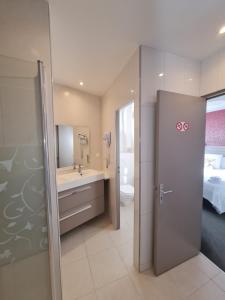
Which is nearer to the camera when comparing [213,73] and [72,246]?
[213,73]

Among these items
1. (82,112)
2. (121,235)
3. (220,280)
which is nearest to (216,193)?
(220,280)

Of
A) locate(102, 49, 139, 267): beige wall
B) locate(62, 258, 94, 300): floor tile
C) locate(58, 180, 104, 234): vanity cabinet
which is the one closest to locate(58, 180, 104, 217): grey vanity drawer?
locate(58, 180, 104, 234): vanity cabinet

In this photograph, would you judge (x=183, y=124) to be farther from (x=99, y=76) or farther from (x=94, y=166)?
(x=94, y=166)

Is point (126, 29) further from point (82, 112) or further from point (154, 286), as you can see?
point (154, 286)

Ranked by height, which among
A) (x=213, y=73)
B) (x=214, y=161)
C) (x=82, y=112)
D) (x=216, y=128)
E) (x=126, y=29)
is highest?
(x=126, y=29)

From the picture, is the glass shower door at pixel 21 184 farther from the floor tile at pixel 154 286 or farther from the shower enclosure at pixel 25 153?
the floor tile at pixel 154 286

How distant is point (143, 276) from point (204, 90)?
2.26 meters

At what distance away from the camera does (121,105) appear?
2064mm

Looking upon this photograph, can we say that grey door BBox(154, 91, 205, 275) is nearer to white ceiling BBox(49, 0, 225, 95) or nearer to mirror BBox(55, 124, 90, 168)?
white ceiling BBox(49, 0, 225, 95)

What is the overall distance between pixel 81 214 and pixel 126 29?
2385 mm

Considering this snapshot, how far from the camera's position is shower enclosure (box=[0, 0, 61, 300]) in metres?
0.92

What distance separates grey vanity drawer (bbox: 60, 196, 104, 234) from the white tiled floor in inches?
10.1

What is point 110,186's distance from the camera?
2.65 metres

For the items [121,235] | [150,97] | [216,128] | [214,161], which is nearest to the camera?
[150,97]
